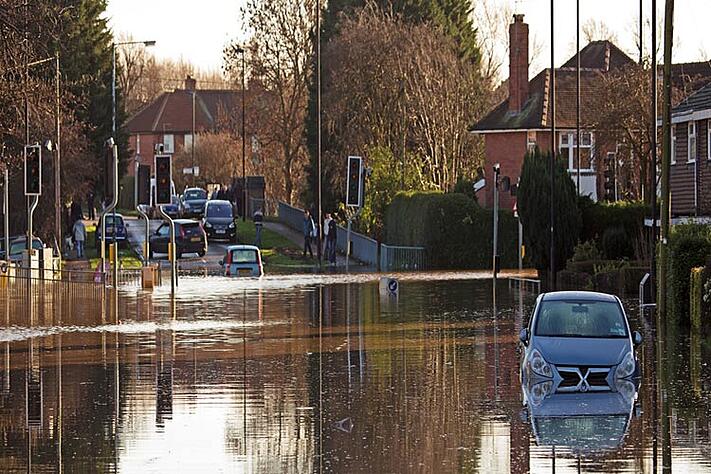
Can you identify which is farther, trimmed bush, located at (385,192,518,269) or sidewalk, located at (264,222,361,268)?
sidewalk, located at (264,222,361,268)

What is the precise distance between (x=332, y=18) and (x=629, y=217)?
99.5 feet

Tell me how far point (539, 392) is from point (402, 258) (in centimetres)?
4278

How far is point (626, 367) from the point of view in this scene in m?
20.2

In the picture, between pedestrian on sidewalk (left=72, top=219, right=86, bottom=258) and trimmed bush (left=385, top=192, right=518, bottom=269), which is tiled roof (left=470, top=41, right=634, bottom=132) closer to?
trimmed bush (left=385, top=192, right=518, bottom=269)

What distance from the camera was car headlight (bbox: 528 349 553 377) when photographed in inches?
795

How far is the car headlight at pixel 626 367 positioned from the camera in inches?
790

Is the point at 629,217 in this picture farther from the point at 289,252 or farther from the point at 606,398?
the point at 606,398

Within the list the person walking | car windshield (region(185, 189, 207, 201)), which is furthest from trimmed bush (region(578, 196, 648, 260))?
car windshield (region(185, 189, 207, 201))

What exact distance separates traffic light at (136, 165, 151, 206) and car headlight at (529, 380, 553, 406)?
86.3 ft

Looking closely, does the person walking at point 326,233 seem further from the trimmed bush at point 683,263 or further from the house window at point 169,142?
the house window at point 169,142

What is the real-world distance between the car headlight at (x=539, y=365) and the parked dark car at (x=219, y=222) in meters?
55.7

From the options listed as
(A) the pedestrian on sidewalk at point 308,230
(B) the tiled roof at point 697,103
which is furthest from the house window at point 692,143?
(A) the pedestrian on sidewalk at point 308,230

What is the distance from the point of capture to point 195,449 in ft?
49.6

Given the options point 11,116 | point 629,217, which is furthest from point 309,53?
point 11,116
